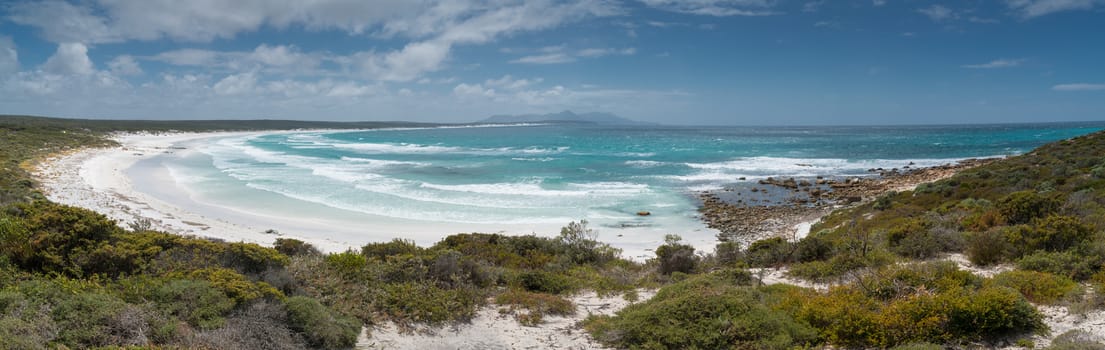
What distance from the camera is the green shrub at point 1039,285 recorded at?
20.8 feet

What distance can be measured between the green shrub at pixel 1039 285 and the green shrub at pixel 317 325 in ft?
25.5

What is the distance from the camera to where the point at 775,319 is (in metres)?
6.01

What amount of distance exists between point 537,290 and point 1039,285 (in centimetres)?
645

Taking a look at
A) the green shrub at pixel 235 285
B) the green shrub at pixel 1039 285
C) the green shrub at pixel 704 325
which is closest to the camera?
the green shrub at pixel 235 285

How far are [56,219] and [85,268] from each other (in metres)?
1.16

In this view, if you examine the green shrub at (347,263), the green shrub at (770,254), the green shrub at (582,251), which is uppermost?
the green shrub at (347,263)

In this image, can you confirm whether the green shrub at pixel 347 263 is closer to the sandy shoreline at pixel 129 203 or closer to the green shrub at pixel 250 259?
the green shrub at pixel 250 259

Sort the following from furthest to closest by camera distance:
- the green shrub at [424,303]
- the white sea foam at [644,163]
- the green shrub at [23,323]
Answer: the white sea foam at [644,163] < the green shrub at [424,303] < the green shrub at [23,323]

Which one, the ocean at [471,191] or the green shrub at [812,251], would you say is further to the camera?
the ocean at [471,191]

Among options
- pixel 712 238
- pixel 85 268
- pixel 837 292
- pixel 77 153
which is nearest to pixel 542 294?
pixel 837 292

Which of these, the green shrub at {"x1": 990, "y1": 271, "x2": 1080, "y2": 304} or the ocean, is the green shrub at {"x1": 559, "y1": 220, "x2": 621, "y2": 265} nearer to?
the ocean

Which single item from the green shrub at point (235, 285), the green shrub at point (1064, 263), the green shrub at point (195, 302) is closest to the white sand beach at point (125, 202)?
the green shrub at point (235, 285)

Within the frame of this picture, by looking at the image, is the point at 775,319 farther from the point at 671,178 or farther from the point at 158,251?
the point at 671,178

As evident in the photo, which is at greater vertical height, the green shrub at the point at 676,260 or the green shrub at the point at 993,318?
the green shrub at the point at 993,318
